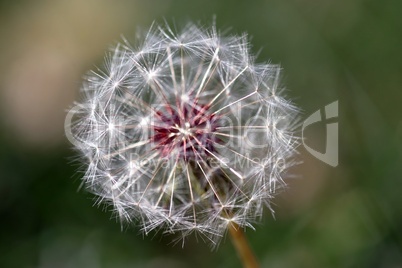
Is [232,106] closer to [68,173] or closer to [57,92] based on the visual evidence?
[68,173]

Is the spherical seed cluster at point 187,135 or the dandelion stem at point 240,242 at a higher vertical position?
the spherical seed cluster at point 187,135

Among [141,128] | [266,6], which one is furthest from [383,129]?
[141,128]

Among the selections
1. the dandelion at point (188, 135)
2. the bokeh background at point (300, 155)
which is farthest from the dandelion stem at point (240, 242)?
the bokeh background at point (300, 155)

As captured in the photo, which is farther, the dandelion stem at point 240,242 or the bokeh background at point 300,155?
the bokeh background at point 300,155

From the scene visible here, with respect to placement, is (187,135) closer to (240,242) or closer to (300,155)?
(240,242)

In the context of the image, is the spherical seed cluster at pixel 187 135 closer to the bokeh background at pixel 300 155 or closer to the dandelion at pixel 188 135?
the dandelion at pixel 188 135

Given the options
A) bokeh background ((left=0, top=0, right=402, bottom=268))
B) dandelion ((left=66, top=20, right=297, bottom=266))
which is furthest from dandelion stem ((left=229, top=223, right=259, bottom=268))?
bokeh background ((left=0, top=0, right=402, bottom=268))
